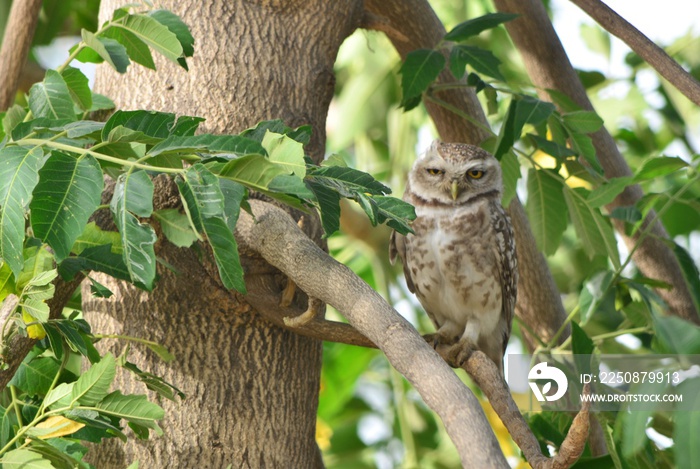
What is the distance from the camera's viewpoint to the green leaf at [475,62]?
232 centimetres

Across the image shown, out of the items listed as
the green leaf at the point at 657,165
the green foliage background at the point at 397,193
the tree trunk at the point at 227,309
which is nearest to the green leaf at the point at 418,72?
the green foliage background at the point at 397,193

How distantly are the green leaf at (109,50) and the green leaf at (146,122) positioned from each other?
0.31 m

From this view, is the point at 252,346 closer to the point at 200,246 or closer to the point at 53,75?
the point at 200,246

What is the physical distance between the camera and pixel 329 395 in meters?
3.72

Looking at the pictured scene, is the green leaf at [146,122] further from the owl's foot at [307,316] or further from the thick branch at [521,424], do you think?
the thick branch at [521,424]

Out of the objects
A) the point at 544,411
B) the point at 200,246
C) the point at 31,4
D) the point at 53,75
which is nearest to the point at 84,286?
the point at 200,246

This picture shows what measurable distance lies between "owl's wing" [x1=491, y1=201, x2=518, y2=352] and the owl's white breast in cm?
3

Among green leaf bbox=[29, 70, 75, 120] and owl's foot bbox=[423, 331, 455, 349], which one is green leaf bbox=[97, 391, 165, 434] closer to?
green leaf bbox=[29, 70, 75, 120]

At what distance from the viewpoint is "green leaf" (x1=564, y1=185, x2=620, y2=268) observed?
93.7 inches

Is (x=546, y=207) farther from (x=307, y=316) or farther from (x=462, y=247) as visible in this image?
(x=307, y=316)

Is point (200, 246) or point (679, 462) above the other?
point (200, 246)

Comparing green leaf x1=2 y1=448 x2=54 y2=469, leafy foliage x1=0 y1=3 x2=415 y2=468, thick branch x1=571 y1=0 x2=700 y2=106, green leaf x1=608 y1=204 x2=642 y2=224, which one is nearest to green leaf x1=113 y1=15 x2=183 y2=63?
leafy foliage x1=0 y1=3 x2=415 y2=468

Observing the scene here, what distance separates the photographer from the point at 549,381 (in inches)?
97.9

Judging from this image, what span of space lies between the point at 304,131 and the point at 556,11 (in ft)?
11.1
